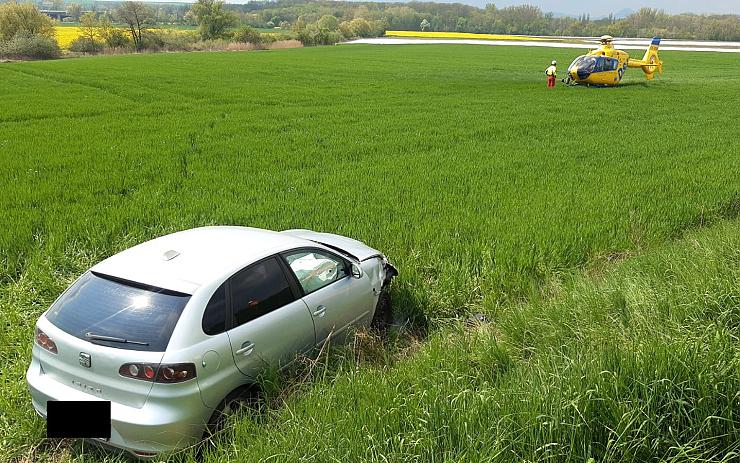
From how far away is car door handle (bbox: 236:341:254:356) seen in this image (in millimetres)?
4633

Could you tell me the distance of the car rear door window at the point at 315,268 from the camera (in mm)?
5504

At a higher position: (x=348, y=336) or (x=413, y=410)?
(x=413, y=410)

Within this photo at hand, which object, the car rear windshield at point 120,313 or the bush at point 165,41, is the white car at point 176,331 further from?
the bush at point 165,41

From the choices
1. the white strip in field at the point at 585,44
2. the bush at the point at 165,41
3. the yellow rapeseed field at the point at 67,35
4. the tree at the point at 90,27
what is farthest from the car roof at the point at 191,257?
the white strip in field at the point at 585,44

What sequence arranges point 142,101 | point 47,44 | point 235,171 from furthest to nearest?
point 47,44 < point 142,101 < point 235,171

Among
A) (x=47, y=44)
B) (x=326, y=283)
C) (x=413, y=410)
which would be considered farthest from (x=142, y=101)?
(x=47, y=44)

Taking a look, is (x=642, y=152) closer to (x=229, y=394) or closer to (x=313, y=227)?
(x=313, y=227)

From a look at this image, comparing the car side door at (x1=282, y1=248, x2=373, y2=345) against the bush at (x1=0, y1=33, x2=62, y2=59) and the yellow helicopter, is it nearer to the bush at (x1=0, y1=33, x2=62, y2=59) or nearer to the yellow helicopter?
the yellow helicopter

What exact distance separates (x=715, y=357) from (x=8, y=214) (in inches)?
369

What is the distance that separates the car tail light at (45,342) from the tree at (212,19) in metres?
99.9

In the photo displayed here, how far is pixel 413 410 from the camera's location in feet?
12.6

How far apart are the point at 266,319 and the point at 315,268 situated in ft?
3.14

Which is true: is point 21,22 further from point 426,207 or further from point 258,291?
point 258,291

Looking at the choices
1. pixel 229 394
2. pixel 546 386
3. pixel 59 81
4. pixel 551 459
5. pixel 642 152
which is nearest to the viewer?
pixel 551 459
